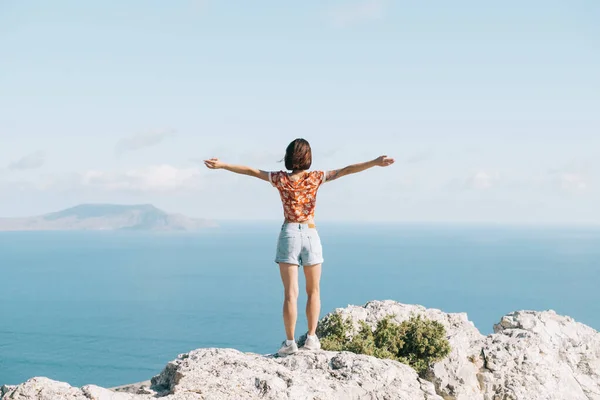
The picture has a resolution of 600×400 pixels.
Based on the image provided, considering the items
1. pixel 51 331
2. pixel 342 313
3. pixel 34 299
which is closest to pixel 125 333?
pixel 51 331

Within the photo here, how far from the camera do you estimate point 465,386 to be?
33.6 feet

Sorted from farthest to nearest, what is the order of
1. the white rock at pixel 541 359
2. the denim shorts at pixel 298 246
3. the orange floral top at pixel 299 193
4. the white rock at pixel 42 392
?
the white rock at pixel 541 359 → the orange floral top at pixel 299 193 → the denim shorts at pixel 298 246 → the white rock at pixel 42 392

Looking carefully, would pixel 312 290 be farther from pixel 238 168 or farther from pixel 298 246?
pixel 238 168

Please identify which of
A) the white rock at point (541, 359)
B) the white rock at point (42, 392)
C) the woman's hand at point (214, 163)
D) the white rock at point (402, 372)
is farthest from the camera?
the white rock at point (541, 359)

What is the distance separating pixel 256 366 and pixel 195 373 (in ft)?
2.67

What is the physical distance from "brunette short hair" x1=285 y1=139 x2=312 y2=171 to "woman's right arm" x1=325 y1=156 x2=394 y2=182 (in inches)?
14.9

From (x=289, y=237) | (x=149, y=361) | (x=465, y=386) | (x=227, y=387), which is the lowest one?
(x=149, y=361)

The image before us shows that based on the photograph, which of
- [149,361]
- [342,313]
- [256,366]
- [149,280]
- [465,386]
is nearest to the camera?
[256,366]

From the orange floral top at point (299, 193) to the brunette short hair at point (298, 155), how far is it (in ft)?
0.52

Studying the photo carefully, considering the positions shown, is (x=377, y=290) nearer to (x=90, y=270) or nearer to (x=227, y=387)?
(x=90, y=270)

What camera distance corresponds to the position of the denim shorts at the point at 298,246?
29.3 ft

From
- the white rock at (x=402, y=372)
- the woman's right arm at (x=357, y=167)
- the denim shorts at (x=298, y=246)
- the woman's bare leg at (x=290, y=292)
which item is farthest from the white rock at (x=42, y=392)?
the woman's right arm at (x=357, y=167)

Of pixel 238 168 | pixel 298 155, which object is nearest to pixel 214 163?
pixel 238 168

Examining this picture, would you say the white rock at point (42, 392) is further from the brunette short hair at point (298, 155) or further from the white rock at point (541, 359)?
the white rock at point (541, 359)
